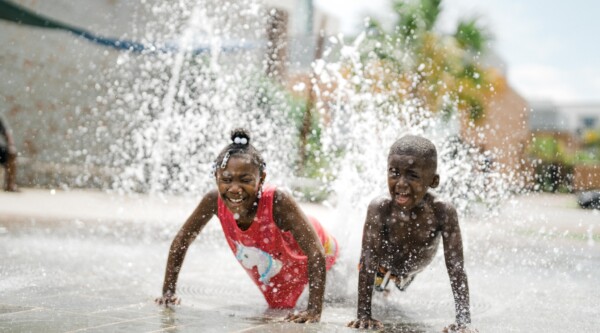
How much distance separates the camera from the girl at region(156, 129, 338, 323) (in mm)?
3543

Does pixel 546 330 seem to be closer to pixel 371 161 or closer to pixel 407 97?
pixel 371 161

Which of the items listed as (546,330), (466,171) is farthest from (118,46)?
(546,330)

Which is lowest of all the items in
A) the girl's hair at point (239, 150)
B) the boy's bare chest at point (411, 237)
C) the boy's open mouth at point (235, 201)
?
the boy's bare chest at point (411, 237)

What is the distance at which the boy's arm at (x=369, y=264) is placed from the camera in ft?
10.9

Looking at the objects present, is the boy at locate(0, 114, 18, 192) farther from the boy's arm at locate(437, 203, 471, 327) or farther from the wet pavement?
the boy's arm at locate(437, 203, 471, 327)

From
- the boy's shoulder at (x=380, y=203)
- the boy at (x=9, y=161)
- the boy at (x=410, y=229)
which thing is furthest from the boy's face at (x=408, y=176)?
the boy at (x=9, y=161)

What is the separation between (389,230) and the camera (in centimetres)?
387

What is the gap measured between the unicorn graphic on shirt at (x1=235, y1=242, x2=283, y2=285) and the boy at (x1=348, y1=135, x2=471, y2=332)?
22.7 inches

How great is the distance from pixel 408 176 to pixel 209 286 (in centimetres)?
172

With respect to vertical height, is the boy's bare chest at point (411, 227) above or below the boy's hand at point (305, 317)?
above

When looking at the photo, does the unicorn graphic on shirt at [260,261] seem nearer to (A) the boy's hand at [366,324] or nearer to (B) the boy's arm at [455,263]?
(A) the boy's hand at [366,324]

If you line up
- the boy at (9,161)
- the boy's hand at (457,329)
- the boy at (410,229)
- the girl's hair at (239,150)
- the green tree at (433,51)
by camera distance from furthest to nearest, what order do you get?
the green tree at (433,51)
the boy at (9,161)
the girl's hair at (239,150)
the boy at (410,229)
the boy's hand at (457,329)

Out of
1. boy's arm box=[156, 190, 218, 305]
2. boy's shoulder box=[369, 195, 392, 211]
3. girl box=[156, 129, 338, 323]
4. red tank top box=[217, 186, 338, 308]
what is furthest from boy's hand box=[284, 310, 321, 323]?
boy's arm box=[156, 190, 218, 305]

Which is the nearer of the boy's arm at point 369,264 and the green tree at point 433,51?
the boy's arm at point 369,264
